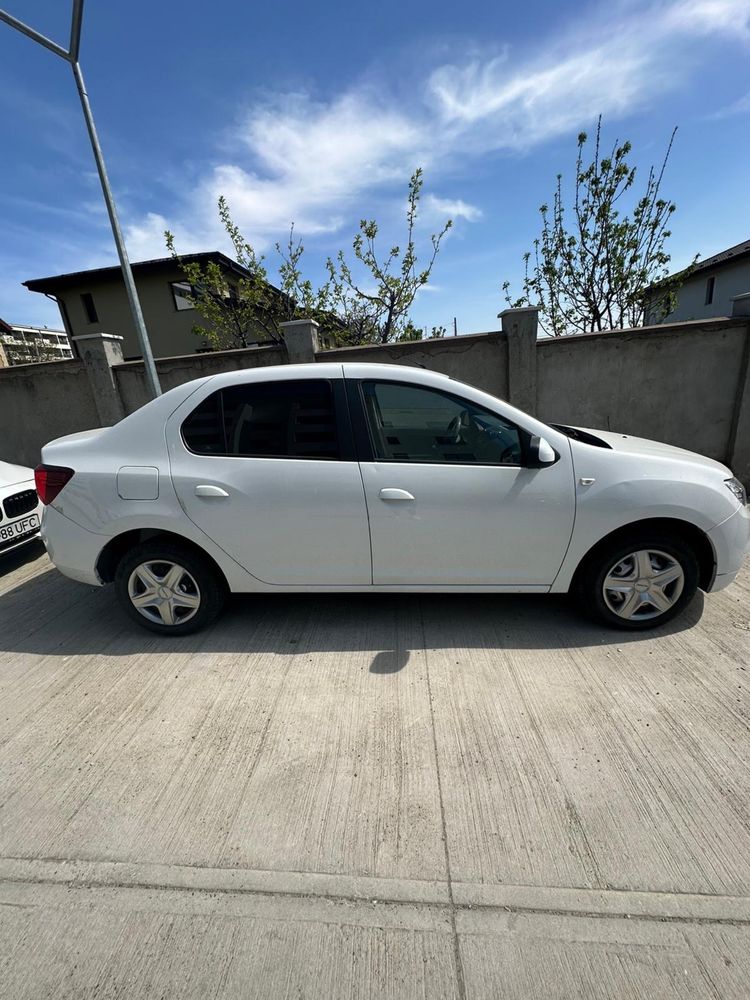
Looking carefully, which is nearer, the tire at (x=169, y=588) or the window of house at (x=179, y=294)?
the tire at (x=169, y=588)

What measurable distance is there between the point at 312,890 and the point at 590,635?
6.76 feet

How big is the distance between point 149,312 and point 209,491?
20.9 meters

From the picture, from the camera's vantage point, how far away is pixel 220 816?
70.7 inches

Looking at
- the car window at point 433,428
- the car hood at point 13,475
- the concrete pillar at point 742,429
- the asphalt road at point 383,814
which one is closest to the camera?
the asphalt road at point 383,814

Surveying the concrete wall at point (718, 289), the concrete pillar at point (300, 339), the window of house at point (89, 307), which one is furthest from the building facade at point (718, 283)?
the window of house at point (89, 307)

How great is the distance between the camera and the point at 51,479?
2.81 m

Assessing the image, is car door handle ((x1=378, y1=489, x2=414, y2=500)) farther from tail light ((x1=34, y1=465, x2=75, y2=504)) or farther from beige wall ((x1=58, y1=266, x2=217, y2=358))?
beige wall ((x1=58, y1=266, x2=217, y2=358))

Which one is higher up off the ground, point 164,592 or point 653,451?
point 653,451

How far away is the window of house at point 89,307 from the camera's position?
20.6m

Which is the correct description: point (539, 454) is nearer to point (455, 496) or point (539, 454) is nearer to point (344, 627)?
point (455, 496)

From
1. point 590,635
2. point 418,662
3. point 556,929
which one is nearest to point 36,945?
point 556,929

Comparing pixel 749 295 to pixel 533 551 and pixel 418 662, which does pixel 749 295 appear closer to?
pixel 533 551

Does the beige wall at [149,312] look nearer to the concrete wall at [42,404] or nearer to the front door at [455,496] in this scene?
the concrete wall at [42,404]

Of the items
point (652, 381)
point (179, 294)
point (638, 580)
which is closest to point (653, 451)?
point (638, 580)
